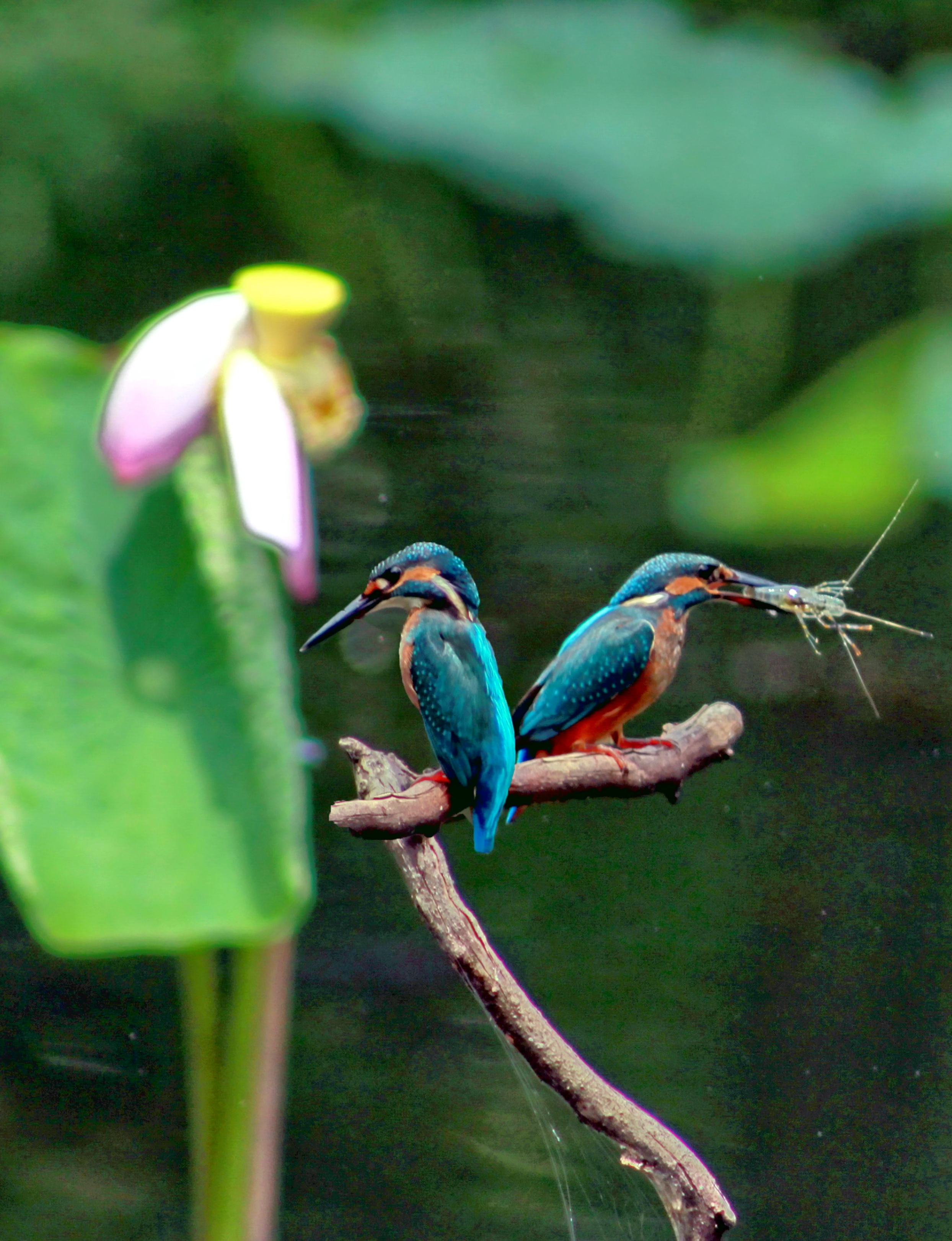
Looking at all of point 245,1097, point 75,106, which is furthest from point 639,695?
Answer: point 75,106

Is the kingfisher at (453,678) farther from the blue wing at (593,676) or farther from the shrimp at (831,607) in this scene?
the shrimp at (831,607)

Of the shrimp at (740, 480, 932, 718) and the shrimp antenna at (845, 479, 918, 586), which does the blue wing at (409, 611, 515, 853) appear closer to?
the shrimp at (740, 480, 932, 718)

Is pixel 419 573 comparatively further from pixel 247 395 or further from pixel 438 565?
pixel 247 395

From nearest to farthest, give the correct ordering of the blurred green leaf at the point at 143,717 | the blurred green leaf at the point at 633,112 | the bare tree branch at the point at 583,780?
the blurred green leaf at the point at 143,717 → the bare tree branch at the point at 583,780 → the blurred green leaf at the point at 633,112

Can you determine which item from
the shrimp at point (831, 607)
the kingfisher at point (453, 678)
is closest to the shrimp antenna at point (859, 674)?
the shrimp at point (831, 607)

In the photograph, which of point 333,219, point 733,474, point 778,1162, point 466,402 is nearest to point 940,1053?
point 778,1162

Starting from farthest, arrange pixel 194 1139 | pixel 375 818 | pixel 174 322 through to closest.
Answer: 1. pixel 194 1139
2. pixel 375 818
3. pixel 174 322

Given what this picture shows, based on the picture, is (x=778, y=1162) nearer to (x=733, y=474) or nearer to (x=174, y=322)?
(x=733, y=474)
